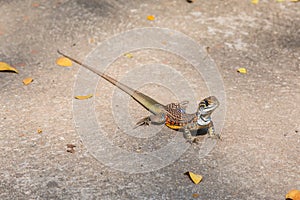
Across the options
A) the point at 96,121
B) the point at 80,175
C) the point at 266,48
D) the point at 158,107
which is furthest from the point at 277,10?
the point at 80,175

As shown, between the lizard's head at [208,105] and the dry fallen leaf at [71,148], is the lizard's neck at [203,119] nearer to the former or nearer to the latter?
the lizard's head at [208,105]

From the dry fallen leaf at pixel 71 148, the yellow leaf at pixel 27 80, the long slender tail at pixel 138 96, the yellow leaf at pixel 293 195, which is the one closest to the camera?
the yellow leaf at pixel 293 195

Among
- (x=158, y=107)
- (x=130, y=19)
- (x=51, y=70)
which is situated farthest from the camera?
(x=130, y=19)

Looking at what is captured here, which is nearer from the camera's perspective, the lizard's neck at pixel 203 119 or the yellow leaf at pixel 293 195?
the yellow leaf at pixel 293 195

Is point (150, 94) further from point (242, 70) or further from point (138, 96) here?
point (242, 70)

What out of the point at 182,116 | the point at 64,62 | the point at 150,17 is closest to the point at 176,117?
the point at 182,116

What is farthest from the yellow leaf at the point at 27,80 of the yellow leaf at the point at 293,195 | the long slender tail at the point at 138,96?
the yellow leaf at the point at 293,195

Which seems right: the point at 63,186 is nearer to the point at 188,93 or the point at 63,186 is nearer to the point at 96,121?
the point at 96,121
